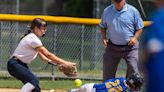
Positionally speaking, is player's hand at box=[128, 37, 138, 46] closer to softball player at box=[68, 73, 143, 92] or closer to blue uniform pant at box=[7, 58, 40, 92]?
softball player at box=[68, 73, 143, 92]

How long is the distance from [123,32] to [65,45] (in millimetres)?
4326

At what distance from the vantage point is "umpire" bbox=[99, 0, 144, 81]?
27.8 ft

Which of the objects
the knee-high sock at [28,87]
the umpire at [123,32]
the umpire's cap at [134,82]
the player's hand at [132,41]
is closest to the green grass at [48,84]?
the umpire at [123,32]

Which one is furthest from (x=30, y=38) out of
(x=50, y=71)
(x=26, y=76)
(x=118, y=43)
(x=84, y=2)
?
(x=84, y=2)

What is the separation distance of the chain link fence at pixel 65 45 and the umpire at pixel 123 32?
11.8 feet

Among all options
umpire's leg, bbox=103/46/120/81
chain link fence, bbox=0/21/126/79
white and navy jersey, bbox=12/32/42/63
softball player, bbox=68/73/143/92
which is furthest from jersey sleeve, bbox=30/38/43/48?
chain link fence, bbox=0/21/126/79

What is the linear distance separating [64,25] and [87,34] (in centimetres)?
60

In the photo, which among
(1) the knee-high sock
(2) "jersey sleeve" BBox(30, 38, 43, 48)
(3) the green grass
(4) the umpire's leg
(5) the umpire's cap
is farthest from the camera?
(3) the green grass

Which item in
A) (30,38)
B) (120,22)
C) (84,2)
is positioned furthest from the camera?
(84,2)

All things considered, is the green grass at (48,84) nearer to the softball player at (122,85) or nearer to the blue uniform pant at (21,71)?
the blue uniform pant at (21,71)

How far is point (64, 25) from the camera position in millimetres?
12516

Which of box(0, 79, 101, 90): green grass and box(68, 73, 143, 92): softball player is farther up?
box(68, 73, 143, 92): softball player

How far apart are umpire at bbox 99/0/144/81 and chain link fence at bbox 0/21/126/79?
360cm

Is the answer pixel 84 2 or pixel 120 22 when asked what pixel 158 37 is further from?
pixel 84 2
